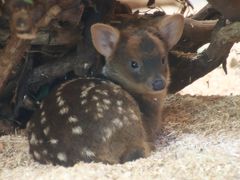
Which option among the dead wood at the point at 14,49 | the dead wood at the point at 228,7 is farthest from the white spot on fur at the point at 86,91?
the dead wood at the point at 228,7

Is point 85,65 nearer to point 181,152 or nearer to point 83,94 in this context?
point 83,94

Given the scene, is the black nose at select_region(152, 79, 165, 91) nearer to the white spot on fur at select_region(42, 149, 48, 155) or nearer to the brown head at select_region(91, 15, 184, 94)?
the brown head at select_region(91, 15, 184, 94)

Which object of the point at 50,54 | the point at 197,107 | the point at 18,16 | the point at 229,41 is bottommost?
the point at 197,107

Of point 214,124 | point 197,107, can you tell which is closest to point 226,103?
point 197,107

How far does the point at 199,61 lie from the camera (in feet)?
15.7

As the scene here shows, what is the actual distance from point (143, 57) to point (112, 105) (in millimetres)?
540

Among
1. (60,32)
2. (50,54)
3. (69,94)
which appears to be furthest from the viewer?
(50,54)

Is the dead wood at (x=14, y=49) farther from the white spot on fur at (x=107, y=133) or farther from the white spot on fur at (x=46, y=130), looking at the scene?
the white spot on fur at (x=107, y=133)

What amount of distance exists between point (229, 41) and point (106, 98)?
3.86 ft

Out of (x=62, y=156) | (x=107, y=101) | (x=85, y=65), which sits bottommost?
(x=62, y=156)

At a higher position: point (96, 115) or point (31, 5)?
point (31, 5)

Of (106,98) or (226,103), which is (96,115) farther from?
(226,103)

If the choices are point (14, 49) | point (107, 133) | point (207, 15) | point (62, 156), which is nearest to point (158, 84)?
point (107, 133)

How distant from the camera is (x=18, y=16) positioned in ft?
10.9
